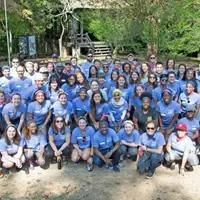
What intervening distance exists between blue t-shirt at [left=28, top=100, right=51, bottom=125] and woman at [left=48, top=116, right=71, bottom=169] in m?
0.62

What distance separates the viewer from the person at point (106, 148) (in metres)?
6.45

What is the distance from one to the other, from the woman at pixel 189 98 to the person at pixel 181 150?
126 cm

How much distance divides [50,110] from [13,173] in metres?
1.53

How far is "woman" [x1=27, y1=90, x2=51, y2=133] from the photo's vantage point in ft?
23.0

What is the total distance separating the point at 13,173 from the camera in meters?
6.34

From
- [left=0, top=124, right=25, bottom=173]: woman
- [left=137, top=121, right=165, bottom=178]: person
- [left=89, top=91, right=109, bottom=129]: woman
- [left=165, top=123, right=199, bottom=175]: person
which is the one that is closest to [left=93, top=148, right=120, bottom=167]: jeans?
[left=137, top=121, right=165, bottom=178]: person

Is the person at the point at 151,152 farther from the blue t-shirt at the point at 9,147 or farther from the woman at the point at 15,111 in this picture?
the woman at the point at 15,111

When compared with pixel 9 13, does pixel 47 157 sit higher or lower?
lower

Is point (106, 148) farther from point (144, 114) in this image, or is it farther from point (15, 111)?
point (15, 111)

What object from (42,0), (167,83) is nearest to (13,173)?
(167,83)

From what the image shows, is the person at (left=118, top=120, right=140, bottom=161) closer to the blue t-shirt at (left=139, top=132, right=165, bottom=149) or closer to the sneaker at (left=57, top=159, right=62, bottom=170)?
the blue t-shirt at (left=139, top=132, right=165, bottom=149)

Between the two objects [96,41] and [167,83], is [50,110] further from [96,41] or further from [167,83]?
[96,41]

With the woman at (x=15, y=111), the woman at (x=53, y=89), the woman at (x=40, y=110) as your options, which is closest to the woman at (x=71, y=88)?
the woman at (x=53, y=89)

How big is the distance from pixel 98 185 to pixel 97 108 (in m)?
1.93
